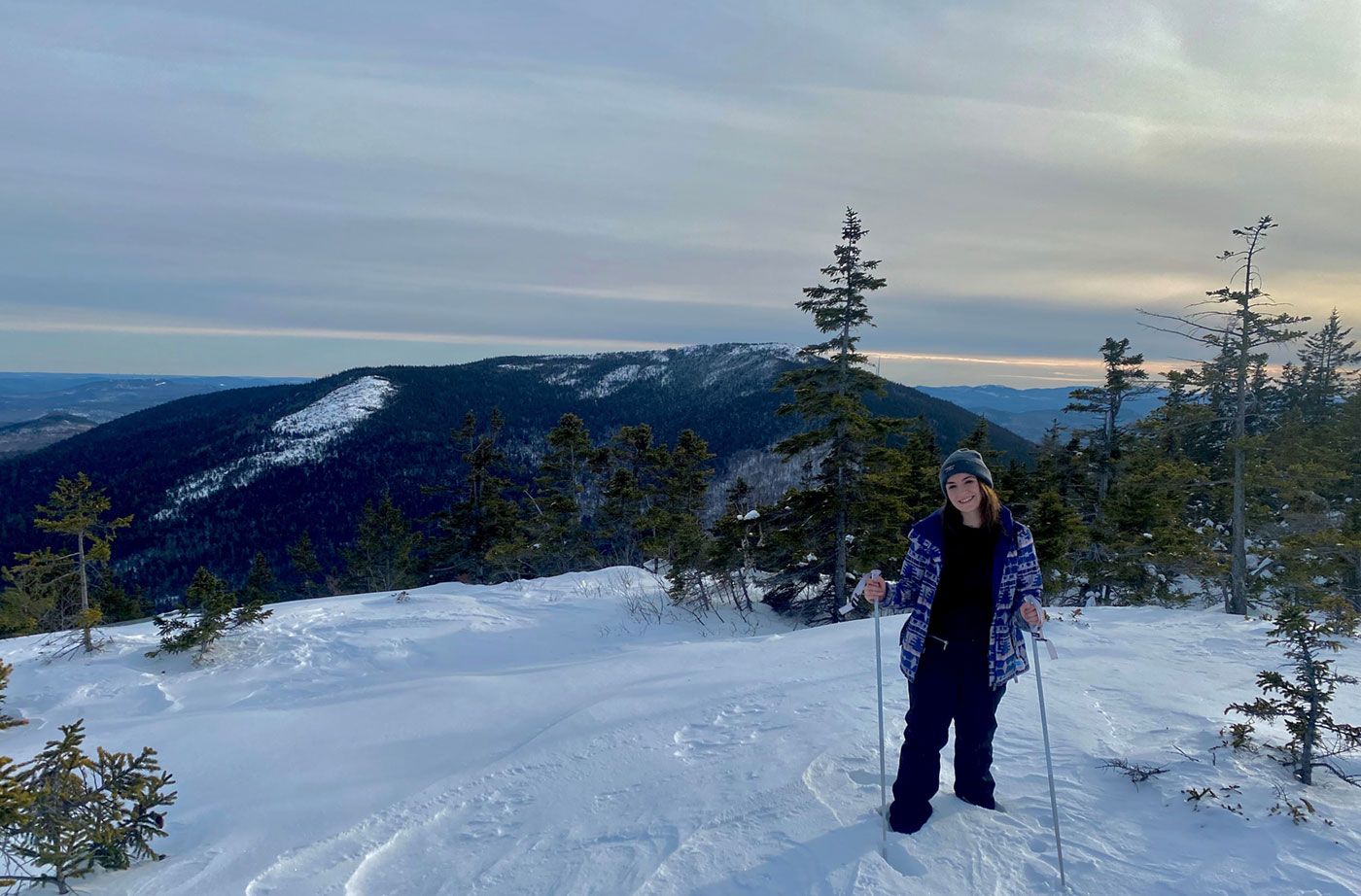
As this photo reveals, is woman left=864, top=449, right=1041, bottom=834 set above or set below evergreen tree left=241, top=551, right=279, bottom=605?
above

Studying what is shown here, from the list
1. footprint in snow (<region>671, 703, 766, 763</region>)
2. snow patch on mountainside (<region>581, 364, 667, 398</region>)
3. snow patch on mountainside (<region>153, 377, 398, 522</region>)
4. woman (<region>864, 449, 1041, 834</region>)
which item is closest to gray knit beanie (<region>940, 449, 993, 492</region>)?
woman (<region>864, 449, 1041, 834</region>)

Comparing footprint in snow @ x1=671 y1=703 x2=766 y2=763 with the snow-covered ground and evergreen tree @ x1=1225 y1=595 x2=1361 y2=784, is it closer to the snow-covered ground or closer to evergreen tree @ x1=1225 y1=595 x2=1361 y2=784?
the snow-covered ground

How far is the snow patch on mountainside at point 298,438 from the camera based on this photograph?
12106 centimetres

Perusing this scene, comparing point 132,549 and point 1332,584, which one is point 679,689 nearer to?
point 1332,584

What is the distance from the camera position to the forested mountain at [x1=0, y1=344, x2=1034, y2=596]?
106125 mm

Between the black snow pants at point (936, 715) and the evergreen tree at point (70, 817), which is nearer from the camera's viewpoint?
the evergreen tree at point (70, 817)

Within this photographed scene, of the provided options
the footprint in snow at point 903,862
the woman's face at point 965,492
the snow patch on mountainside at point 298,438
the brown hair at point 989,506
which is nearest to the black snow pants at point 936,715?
the footprint in snow at point 903,862

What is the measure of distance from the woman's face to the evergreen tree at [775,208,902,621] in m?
11.2

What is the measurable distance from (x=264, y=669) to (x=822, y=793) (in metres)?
8.19

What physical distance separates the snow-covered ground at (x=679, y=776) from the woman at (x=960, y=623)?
0.32 meters

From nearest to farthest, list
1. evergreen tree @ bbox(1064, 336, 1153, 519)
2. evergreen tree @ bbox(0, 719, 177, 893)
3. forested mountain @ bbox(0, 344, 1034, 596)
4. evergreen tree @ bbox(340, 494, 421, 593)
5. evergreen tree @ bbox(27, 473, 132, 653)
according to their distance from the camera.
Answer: evergreen tree @ bbox(0, 719, 177, 893) → evergreen tree @ bbox(27, 473, 132, 653) → evergreen tree @ bbox(1064, 336, 1153, 519) → evergreen tree @ bbox(340, 494, 421, 593) → forested mountain @ bbox(0, 344, 1034, 596)

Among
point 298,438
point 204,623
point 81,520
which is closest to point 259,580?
point 81,520

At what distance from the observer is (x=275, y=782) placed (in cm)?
504

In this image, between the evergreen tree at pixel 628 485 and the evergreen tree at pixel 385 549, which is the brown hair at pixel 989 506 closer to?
the evergreen tree at pixel 628 485
